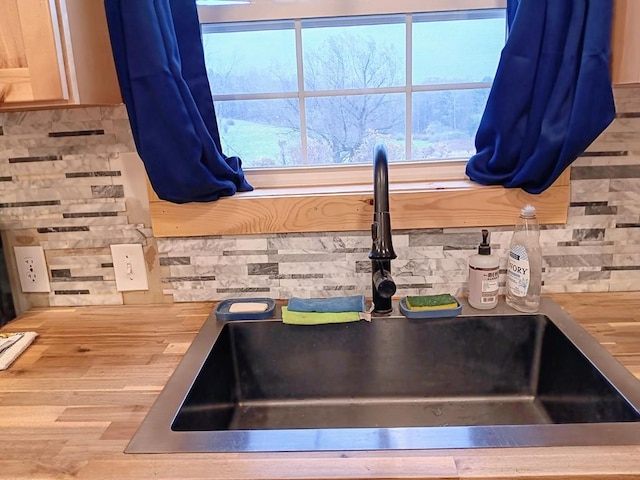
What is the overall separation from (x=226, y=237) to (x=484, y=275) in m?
0.59

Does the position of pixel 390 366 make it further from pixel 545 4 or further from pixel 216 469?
pixel 545 4

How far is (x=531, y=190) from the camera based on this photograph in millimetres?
1140

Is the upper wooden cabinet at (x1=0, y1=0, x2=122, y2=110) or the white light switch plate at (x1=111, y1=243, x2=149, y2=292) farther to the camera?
the white light switch plate at (x1=111, y1=243, x2=149, y2=292)

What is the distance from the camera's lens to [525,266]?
1093 millimetres

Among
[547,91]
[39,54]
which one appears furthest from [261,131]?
[547,91]

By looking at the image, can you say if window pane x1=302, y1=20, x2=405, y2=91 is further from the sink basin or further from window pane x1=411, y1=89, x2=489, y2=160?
the sink basin

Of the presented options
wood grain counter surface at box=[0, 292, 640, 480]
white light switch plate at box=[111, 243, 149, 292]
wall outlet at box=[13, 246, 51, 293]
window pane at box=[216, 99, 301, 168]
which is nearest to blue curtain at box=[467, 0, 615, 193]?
wood grain counter surface at box=[0, 292, 640, 480]

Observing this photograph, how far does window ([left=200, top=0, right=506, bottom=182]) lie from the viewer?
1.25 m

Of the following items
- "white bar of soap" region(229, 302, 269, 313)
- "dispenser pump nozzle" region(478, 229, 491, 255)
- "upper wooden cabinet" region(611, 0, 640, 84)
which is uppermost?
"upper wooden cabinet" region(611, 0, 640, 84)

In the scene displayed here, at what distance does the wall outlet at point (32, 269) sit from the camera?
4.17 ft

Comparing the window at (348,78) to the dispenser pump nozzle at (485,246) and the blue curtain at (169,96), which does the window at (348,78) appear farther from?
the dispenser pump nozzle at (485,246)

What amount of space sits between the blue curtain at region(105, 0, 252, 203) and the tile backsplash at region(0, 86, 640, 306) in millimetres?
130

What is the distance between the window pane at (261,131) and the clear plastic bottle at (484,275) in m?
0.51

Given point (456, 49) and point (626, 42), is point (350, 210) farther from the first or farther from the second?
point (626, 42)
